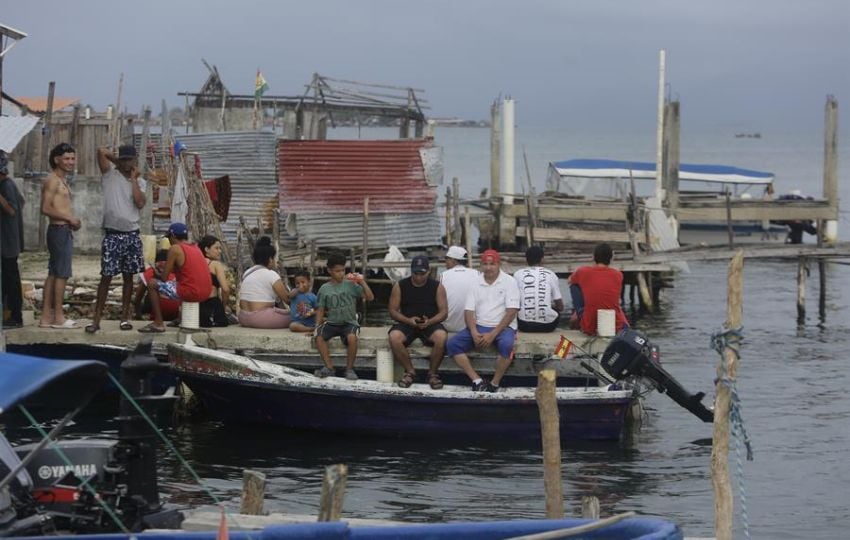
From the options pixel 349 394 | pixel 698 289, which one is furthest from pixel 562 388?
pixel 698 289

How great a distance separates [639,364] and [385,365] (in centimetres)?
300

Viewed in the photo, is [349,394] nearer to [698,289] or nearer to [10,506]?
[10,506]

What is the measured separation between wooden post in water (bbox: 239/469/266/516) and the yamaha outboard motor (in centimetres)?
578

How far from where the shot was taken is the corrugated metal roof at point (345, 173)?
91.1 feet

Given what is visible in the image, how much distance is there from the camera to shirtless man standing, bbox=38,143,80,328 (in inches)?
607

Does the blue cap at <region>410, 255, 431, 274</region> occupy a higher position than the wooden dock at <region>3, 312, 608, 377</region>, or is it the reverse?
the blue cap at <region>410, 255, 431, 274</region>

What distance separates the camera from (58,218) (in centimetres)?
1578

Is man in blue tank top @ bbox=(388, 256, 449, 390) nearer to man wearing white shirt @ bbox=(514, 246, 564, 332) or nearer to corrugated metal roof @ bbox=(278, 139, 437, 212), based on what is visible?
man wearing white shirt @ bbox=(514, 246, 564, 332)

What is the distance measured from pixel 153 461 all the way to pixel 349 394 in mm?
6046

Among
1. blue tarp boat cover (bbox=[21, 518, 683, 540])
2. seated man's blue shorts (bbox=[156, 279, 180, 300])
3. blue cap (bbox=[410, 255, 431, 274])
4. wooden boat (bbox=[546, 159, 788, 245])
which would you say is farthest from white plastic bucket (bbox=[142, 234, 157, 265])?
wooden boat (bbox=[546, 159, 788, 245])

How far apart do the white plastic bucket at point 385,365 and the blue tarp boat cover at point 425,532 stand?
726 cm

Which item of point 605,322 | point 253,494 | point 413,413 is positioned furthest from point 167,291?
point 253,494

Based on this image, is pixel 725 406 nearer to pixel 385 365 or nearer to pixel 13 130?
pixel 385 365

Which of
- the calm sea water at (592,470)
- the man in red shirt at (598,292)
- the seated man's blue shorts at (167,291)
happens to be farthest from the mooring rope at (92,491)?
the man in red shirt at (598,292)
